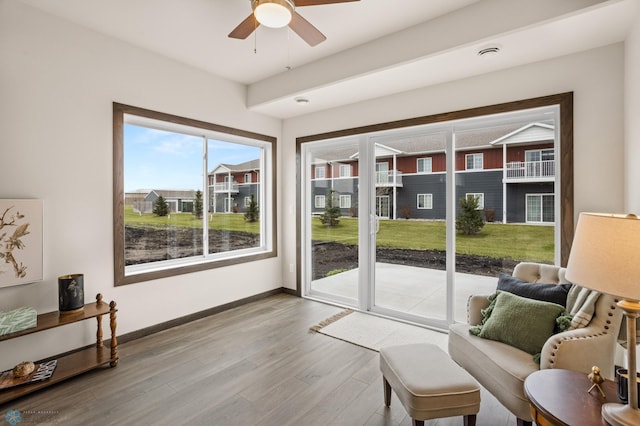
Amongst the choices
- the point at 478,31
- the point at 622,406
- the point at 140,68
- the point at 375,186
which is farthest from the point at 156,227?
the point at 622,406

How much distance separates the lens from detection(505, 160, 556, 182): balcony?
2.94m

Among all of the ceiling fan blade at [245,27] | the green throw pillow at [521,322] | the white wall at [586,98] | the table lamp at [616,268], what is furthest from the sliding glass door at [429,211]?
the ceiling fan blade at [245,27]

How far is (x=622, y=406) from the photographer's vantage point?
1.24m

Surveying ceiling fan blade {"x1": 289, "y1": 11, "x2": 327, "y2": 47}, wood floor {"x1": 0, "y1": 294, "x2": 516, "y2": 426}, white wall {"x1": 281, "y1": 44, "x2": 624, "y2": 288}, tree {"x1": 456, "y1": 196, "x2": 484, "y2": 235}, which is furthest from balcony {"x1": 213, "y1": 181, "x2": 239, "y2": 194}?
tree {"x1": 456, "y1": 196, "x2": 484, "y2": 235}

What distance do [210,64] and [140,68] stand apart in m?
0.72

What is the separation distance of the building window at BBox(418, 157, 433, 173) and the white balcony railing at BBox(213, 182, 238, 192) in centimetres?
246

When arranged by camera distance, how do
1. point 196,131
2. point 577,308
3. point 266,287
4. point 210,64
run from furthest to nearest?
point 266,287, point 196,131, point 210,64, point 577,308

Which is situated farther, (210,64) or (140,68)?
(210,64)

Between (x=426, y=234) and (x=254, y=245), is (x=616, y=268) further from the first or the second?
(x=254, y=245)

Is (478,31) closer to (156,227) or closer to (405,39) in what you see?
(405,39)

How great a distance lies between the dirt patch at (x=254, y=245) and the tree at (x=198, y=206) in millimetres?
A: 192

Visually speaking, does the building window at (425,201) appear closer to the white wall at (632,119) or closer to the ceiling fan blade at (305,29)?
the white wall at (632,119)

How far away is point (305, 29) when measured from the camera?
2279 millimetres

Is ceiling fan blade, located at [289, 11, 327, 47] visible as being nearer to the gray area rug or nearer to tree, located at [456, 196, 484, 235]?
tree, located at [456, 196, 484, 235]
